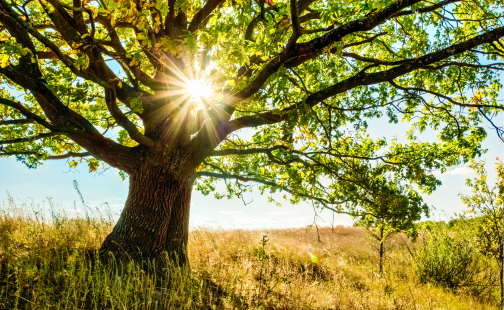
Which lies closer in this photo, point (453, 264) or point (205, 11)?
point (205, 11)

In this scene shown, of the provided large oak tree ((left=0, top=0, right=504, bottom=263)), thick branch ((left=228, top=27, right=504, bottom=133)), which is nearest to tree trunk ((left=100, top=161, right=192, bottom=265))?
large oak tree ((left=0, top=0, right=504, bottom=263))

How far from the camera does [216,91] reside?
5562 millimetres

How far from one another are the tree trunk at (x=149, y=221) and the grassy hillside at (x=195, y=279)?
46 cm

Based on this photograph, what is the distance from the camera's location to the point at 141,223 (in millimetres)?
5910

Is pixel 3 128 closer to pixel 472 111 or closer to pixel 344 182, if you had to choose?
pixel 344 182

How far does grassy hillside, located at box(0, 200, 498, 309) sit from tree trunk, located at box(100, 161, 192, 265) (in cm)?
46

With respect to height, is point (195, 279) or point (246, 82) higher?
point (246, 82)

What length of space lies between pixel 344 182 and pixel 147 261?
4.54 m

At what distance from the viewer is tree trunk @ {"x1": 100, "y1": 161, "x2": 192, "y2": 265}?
577cm

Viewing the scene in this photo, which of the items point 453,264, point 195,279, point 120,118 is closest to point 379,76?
point 120,118

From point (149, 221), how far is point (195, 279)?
138cm

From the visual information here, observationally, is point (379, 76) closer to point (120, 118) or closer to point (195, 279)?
point (120, 118)

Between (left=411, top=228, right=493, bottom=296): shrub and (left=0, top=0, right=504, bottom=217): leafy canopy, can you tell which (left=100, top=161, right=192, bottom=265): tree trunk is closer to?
(left=0, top=0, right=504, bottom=217): leafy canopy

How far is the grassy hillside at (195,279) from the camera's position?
438 cm
